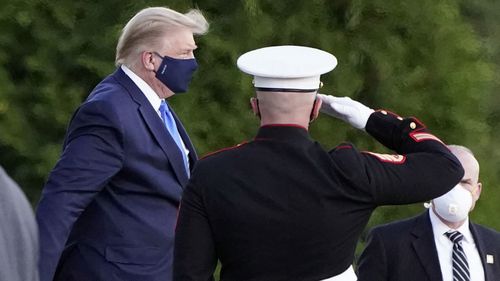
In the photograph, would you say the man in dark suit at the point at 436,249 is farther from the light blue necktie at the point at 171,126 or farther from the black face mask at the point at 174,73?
the black face mask at the point at 174,73

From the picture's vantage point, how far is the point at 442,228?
17.0 ft

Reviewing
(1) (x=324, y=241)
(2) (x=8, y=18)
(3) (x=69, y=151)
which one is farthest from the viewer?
(2) (x=8, y=18)

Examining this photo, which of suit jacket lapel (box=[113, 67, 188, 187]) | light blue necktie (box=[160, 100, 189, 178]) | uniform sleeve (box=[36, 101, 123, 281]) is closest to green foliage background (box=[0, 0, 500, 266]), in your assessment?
light blue necktie (box=[160, 100, 189, 178])

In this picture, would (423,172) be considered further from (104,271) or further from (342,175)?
(104,271)

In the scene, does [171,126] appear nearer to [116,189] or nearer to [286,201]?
[116,189]

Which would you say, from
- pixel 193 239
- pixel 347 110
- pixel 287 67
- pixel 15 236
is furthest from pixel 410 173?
pixel 15 236

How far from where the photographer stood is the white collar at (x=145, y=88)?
4535 mm

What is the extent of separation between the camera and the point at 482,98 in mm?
6570

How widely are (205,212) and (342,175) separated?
0.36 m

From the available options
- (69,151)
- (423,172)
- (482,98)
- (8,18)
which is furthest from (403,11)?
(423,172)

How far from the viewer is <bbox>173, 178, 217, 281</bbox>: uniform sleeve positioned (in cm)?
334

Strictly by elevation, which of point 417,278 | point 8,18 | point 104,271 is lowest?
point 417,278

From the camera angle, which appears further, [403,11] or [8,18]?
[403,11]

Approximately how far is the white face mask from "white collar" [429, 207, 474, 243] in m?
0.03
